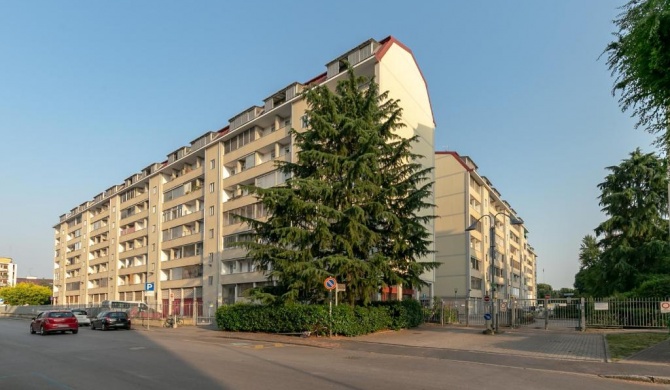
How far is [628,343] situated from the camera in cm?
1922

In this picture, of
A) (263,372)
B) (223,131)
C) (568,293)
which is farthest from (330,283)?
(568,293)

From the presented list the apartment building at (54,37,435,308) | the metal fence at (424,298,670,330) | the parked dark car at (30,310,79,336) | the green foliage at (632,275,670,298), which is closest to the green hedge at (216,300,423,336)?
the metal fence at (424,298,670,330)

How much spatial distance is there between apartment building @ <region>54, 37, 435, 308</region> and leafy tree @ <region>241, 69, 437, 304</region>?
22.6 feet

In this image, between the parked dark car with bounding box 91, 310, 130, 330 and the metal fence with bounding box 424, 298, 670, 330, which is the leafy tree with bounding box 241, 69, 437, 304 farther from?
the parked dark car with bounding box 91, 310, 130, 330

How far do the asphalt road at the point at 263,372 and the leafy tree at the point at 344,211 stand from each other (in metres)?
6.94

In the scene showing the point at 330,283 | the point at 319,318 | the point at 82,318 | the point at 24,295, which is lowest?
the point at 24,295

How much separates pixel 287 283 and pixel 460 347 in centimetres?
884

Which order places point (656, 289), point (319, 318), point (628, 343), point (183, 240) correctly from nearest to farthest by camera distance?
point (628, 343)
point (319, 318)
point (656, 289)
point (183, 240)

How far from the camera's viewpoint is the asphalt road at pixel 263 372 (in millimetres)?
10602

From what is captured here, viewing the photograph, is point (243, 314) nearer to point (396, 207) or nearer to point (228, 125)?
point (396, 207)

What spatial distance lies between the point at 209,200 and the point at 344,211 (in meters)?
36.9

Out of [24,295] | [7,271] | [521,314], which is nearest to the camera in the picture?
[521,314]

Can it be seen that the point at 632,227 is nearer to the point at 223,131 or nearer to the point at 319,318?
the point at 319,318

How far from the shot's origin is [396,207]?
2609 cm
